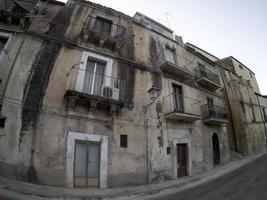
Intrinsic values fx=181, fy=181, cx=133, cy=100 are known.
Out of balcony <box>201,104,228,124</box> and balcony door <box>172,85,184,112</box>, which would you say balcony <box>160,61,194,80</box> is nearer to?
balcony door <box>172,85,184,112</box>

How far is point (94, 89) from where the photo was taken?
9.22m

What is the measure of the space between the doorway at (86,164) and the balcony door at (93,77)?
8.55ft

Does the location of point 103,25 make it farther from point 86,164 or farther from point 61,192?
point 61,192

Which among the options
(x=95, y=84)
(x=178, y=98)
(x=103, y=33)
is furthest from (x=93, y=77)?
(x=178, y=98)

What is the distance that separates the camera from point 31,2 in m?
10.3

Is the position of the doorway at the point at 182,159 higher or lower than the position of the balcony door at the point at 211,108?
lower

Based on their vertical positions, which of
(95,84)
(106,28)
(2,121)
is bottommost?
(2,121)

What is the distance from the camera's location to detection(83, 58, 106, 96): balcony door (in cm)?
912

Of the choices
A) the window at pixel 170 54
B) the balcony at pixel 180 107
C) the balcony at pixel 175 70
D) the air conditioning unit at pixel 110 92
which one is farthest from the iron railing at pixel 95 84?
the window at pixel 170 54

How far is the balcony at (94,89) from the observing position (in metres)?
8.19

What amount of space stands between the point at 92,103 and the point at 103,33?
4.45 m

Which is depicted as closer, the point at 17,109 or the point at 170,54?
the point at 17,109

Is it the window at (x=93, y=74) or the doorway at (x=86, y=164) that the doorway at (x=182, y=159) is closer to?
the doorway at (x=86, y=164)

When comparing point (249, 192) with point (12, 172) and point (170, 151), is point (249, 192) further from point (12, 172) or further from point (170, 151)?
Answer: point (12, 172)
